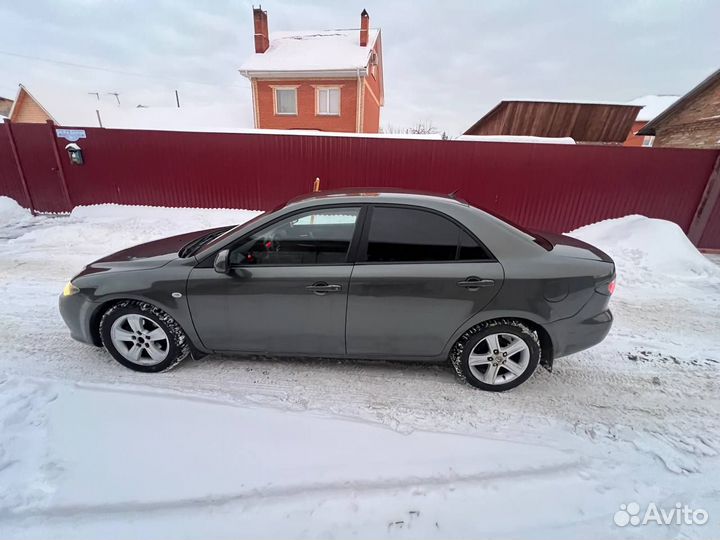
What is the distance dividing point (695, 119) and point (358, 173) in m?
11.7

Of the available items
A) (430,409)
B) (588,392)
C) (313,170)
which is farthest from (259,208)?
(588,392)

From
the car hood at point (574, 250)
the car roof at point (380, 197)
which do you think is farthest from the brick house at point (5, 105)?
the car hood at point (574, 250)

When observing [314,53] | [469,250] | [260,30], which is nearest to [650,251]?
[469,250]

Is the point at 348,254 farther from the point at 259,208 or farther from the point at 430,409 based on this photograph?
the point at 259,208

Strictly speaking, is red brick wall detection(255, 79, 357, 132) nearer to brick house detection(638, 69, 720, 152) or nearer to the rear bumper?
brick house detection(638, 69, 720, 152)

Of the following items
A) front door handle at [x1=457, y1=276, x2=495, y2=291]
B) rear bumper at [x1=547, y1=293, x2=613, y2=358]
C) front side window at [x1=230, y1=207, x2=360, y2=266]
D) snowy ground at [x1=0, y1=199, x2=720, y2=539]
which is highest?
front side window at [x1=230, y1=207, x2=360, y2=266]

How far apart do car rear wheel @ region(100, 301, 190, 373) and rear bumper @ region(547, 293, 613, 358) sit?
9.89ft

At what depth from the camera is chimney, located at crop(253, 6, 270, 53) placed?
19.6 m

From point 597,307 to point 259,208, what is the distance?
7348 millimetres

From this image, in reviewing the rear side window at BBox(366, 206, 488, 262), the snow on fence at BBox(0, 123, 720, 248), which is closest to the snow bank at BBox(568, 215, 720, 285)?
the snow on fence at BBox(0, 123, 720, 248)

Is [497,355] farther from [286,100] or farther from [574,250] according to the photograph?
[286,100]

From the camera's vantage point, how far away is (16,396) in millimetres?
2381

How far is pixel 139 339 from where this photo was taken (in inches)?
106

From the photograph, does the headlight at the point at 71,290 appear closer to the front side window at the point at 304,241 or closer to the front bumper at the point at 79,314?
the front bumper at the point at 79,314
